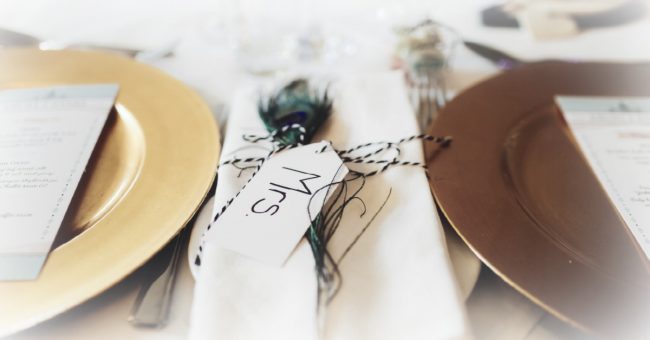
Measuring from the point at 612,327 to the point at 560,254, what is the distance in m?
0.08

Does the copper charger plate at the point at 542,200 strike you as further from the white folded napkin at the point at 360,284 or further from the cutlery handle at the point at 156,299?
the cutlery handle at the point at 156,299

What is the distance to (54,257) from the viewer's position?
455mm

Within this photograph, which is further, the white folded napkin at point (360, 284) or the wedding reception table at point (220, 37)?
the wedding reception table at point (220, 37)

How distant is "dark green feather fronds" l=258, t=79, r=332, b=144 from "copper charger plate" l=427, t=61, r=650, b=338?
15 cm

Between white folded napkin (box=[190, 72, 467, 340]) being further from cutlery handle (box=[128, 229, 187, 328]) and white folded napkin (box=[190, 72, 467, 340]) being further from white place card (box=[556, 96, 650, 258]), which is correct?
white place card (box=[556, 96, 650, 258])

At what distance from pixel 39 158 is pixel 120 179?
0.11 metres

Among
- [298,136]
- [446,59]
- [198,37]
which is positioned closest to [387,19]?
[446,59]

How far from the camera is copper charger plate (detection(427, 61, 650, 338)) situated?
0.42 m

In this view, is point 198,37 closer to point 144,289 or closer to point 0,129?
point 0,129

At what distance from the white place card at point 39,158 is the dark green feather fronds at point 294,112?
22 centimetres

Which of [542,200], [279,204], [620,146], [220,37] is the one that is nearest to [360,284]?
[279,204]

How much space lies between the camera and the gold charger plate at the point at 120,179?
1.41 feet

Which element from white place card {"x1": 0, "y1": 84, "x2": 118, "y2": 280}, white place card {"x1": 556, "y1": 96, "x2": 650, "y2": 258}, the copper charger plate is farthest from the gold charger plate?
white place card {"x1": 556, "y1": 96, "x2": 650, "y2": 258}

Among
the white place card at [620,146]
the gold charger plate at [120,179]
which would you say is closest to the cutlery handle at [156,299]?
the gold charger plate at [120,179]
